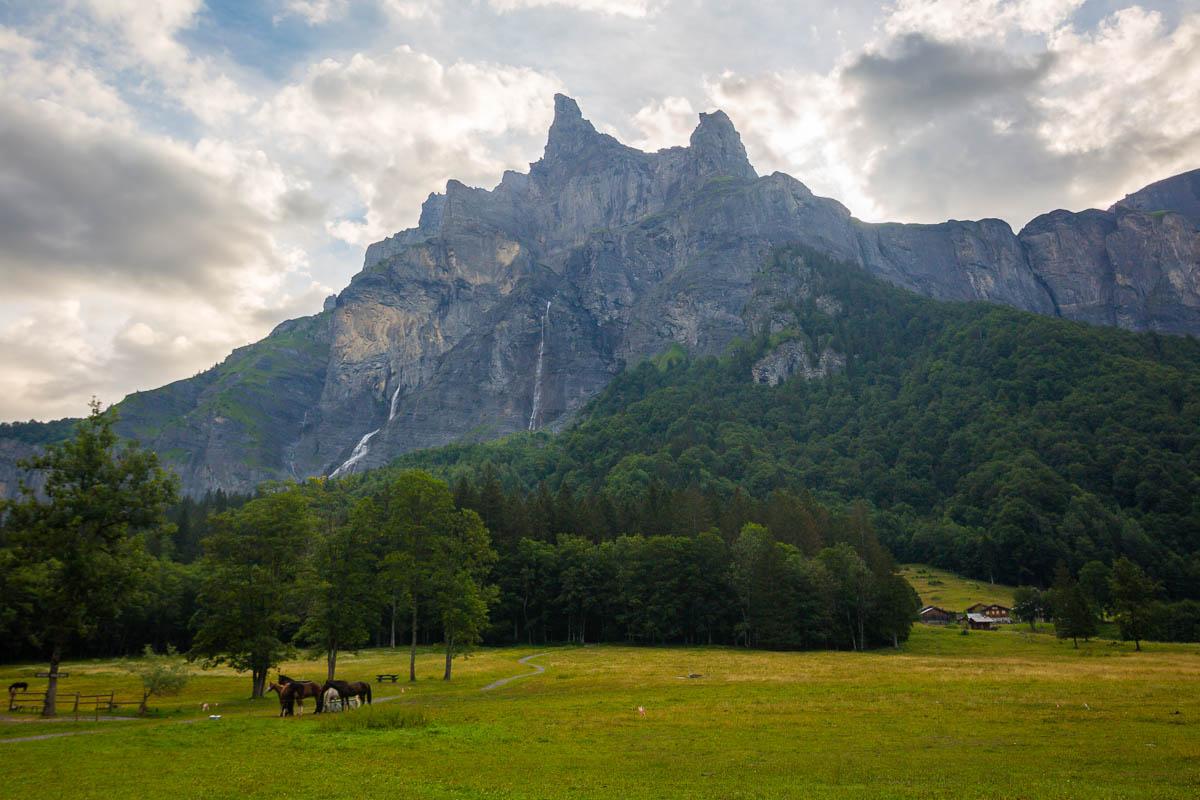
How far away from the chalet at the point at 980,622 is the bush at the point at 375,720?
10607 cm

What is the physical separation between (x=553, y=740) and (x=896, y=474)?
179082 millimetres


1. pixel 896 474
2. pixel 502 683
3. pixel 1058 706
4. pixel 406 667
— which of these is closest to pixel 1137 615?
pixel 1058 706

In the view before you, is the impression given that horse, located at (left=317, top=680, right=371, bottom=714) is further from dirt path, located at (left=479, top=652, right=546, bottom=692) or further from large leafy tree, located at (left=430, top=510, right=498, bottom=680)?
large leafy tree, located at (left=430, top=510, right=498, bottom=680)

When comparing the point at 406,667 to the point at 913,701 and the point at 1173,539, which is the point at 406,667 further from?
the point at 1173,539

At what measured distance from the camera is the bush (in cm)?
2838

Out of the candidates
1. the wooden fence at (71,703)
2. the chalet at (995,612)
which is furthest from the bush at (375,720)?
the chalet at (995,612)

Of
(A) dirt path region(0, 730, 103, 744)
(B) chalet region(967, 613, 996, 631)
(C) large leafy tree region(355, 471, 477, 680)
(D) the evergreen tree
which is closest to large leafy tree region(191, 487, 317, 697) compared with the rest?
(C) large leafy tree region(355, 471, 477, 680)

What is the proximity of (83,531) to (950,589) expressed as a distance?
142050 millimetres

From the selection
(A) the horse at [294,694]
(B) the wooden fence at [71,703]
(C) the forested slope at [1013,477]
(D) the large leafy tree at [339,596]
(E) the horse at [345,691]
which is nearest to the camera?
(A) the horse at [294,694]

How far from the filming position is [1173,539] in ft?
459

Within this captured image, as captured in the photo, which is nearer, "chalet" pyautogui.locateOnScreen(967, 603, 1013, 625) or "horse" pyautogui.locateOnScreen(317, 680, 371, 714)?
"horse" pyautogui.locateOnScreen(317, 680, 371, 714)

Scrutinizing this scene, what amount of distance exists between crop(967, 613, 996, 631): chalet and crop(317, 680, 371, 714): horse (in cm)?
10348

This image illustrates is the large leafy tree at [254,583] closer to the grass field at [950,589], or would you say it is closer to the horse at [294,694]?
the horse at [294,694]

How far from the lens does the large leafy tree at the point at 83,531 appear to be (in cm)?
3494
